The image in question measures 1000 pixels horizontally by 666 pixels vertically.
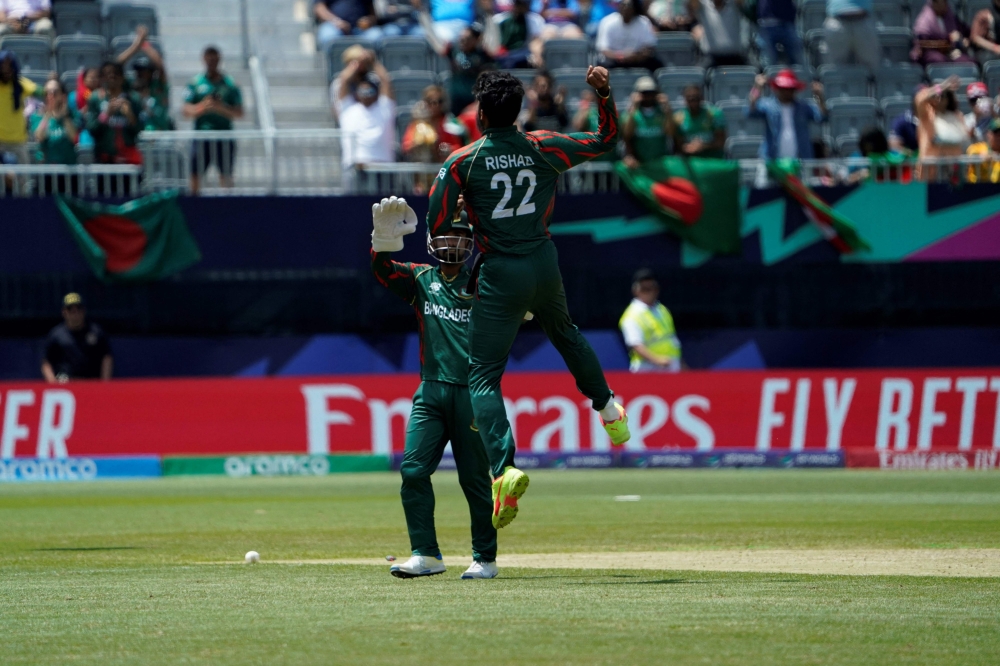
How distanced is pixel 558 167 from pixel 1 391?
12323mm

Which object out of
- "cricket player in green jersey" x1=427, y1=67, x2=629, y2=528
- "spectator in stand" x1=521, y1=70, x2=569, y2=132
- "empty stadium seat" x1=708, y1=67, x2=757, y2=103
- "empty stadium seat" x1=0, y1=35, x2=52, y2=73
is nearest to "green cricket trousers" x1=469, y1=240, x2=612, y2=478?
"cricket player in green jersey" x1=427, y1=67, x2=629, y2=528

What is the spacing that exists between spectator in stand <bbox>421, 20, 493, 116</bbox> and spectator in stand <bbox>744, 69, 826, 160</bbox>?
3.72m

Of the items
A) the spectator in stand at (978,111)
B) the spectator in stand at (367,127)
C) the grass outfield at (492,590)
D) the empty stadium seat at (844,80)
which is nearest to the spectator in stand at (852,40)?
the empty stadium seat at (844,80)

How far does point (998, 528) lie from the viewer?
11.6 m

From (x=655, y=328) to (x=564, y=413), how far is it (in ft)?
5.04

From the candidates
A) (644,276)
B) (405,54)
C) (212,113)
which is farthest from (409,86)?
(644,276)

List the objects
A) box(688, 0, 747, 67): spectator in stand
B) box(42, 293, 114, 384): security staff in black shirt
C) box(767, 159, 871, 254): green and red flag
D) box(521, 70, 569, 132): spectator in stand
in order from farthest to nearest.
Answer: box(688, 0, 747, 67): spectator in stand, box(767, 159, 871, 254): green and red flag, box(521, 70, 569, 132): spectator in stand, box(42, 293, 114, 384): security staff in black shirt

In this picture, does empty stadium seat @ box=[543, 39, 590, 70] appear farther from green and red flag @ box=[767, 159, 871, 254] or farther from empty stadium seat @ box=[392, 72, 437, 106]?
green and red flag @ box=[767, 159, 871, 254]

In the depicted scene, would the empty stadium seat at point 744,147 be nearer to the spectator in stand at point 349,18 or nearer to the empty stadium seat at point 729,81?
the empty stadium seat at point 729,81

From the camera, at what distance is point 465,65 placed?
20500 millimetres

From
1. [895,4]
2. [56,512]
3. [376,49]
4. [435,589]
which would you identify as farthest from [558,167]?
[895,4]

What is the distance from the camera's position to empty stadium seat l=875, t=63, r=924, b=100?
2294 cm

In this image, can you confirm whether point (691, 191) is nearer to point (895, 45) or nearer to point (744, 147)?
point (744, 147)

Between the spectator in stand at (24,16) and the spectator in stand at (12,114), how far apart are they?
1.47 meters
